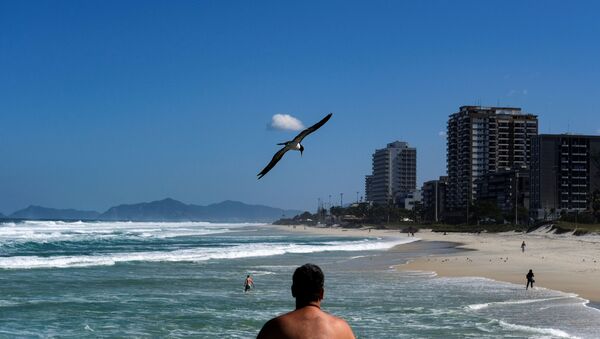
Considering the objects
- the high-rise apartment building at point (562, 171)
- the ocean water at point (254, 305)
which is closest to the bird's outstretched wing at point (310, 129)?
the ocean water at point (254, 305)

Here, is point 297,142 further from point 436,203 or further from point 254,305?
point 436,203

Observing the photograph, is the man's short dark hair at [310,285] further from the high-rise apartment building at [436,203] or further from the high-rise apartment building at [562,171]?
the high-rise apartment building at [436,203]

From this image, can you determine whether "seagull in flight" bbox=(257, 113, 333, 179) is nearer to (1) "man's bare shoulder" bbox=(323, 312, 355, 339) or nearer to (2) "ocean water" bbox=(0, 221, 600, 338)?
(1) "man's bare shoulder" bbox=(323, 312, 355, 339)

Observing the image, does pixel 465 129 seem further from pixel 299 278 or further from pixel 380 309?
pixel 299 278

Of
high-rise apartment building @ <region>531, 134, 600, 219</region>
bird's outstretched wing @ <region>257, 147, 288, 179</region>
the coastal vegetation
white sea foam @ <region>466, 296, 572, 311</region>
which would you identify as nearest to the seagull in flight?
bird's outstretched wing @ <region>257, 147, 288, 179</region>

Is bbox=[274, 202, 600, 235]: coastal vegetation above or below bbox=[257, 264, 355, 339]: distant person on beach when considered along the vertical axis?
above

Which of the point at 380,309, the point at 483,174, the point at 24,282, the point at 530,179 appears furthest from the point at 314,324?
the point at 483,174

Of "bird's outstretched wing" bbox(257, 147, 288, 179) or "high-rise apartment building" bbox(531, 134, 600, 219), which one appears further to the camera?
"high-rise apartment building" bbox(531, 134, 600, 219)
